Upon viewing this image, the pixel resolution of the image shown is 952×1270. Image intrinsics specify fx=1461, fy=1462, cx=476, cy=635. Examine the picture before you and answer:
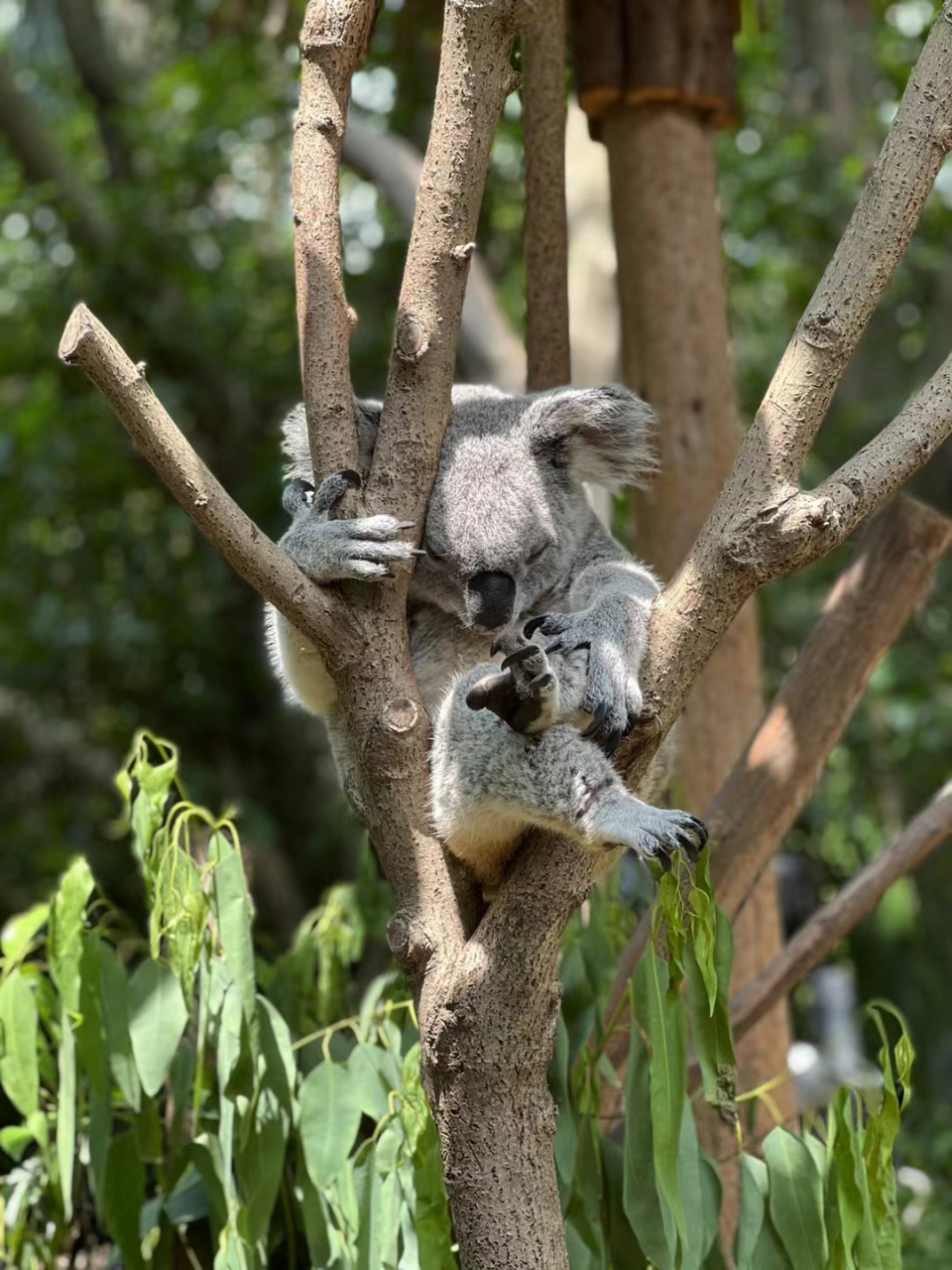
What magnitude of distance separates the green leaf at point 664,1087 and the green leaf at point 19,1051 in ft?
3.12

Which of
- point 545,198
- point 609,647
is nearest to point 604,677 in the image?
point 609,647

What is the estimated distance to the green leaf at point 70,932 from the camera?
2.10m

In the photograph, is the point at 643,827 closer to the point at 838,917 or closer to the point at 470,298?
the point at 838,917

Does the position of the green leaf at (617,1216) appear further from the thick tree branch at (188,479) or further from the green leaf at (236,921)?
the thick tree branch at (188,479)

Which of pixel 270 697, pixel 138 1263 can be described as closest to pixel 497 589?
pixel 138 1263

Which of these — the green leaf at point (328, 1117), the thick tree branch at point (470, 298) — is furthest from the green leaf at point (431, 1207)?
the thick tree branch at point (470, 298)

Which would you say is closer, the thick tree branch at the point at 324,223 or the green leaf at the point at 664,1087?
the green leaf at the point at 664,1087

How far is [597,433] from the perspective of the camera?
2166 mm

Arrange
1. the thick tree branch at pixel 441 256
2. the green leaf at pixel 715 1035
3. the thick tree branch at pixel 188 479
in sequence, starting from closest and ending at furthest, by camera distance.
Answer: the thick tree branch at pixel 188 479, the green leaf at pixel 715 1035, the thick tree branch at pixel 441 256

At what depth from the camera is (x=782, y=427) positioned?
5.31 feet

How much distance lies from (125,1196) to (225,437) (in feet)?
13.8

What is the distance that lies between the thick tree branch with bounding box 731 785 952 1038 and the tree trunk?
47 centimetres

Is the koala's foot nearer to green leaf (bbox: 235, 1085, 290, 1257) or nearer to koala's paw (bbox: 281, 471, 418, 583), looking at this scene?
koala's paw (bbox: 281, 471, 418, 583)

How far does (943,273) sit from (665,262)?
2.74 metres
